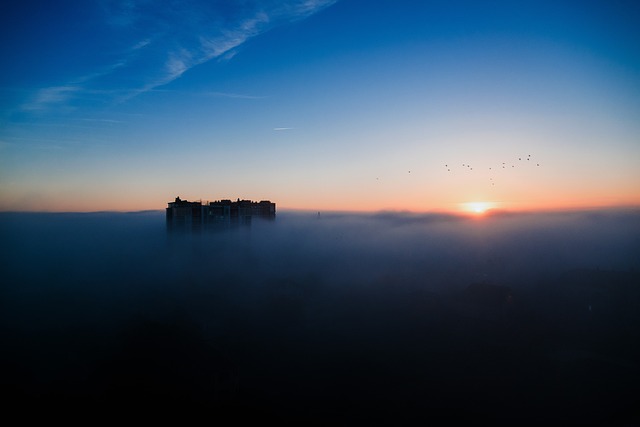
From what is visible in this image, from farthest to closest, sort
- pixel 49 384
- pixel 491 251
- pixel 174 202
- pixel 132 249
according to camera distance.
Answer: pixel 491 251
pixel 132 249
pixel 174 202
pixel 49 384

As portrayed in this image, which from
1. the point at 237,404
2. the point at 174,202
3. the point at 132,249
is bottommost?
the point at 237,404

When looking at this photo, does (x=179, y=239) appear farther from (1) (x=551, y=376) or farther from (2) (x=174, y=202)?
(1) (x=551, y=376)

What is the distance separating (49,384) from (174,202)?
2578cm

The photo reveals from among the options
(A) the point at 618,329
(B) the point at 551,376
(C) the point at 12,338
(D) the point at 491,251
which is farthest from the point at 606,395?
(D) the point at 491,251

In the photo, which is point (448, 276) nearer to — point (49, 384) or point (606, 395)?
point (606, 395)

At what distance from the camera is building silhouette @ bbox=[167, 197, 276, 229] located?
44.0 metres

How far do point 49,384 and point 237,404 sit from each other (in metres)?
12.8

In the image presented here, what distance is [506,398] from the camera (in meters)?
19.1

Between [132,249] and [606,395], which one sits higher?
[132,249]

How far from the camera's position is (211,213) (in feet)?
151

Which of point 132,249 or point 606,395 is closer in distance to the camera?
point 606,395

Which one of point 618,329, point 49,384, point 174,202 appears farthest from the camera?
point 174,202

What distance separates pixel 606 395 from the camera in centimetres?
1962

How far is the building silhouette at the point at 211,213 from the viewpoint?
44.0m
